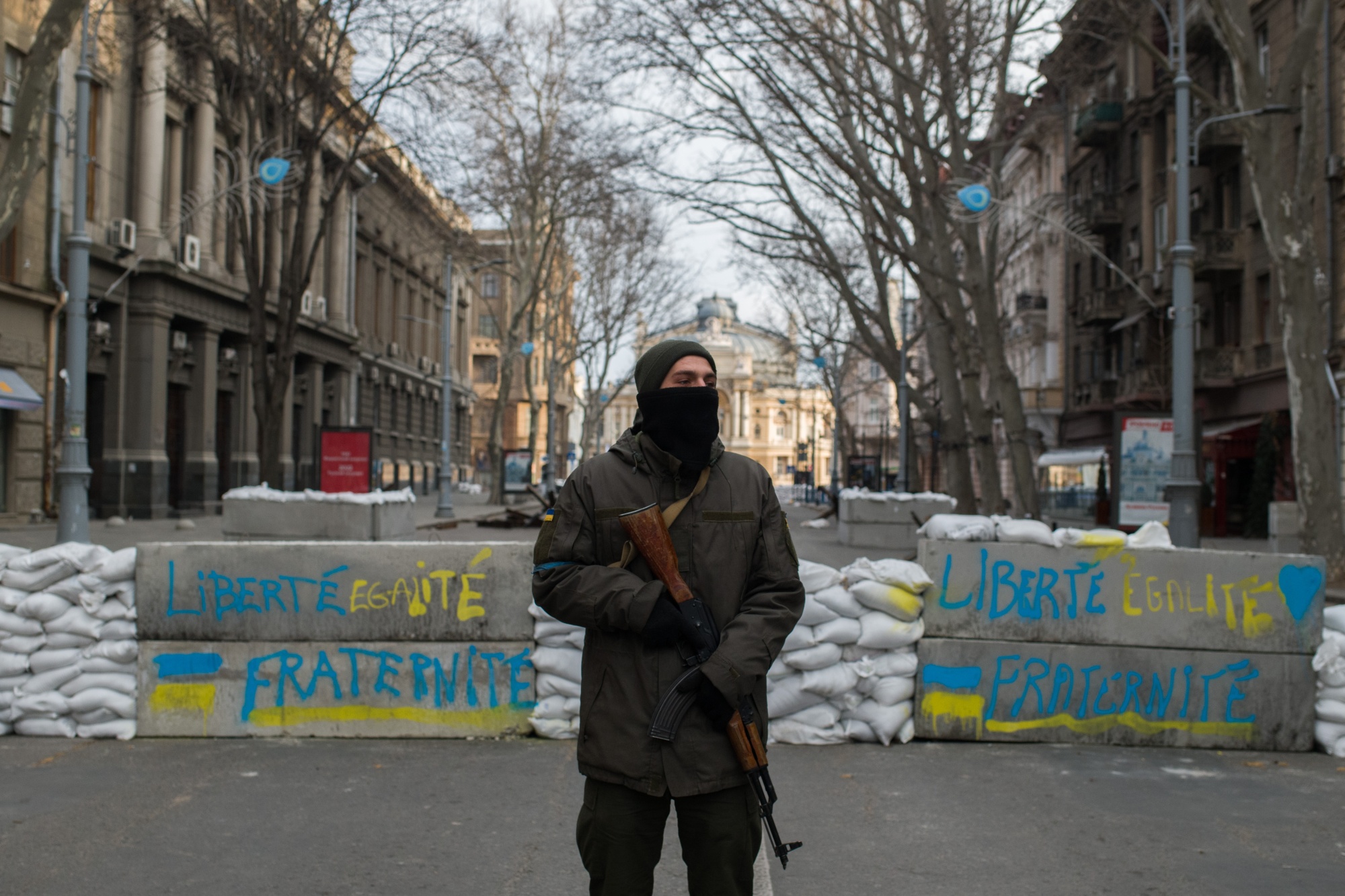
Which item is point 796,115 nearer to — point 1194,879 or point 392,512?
point 392,512

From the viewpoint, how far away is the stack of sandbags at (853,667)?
6.60m

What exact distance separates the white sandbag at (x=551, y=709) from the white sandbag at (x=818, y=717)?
1145 mm

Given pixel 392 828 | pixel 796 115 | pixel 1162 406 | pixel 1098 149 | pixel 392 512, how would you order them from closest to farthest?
pixel 392 828 < pixel 796 115 < pixel 392 512 < pixel 1162 406 < pixel 1098 149

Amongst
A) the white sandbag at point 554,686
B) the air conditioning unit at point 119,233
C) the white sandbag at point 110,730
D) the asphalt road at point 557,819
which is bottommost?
the asphalt road at point 557,819

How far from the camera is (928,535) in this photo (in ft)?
24.2

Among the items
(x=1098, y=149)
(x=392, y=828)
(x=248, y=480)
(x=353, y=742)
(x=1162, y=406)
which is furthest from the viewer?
(x=1098, y=149)

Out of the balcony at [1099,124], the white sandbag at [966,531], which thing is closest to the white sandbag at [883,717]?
the white sandbag at [966,531]

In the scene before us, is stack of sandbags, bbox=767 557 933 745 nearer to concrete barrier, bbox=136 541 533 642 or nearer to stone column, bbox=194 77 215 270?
concrete barrier, bbox=136 541 533 642

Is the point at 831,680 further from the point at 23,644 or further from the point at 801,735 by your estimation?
the point at 23,644

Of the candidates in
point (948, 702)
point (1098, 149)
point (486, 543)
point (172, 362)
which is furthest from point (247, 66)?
point (1098, 149)

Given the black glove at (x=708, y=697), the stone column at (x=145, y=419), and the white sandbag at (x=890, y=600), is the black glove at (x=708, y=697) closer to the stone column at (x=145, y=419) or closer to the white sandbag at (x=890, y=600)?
the white sandbag at (x=890, y=600)

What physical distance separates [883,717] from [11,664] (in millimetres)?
4487

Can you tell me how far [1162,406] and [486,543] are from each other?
106 ft

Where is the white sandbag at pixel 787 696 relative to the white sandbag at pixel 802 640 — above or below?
below
